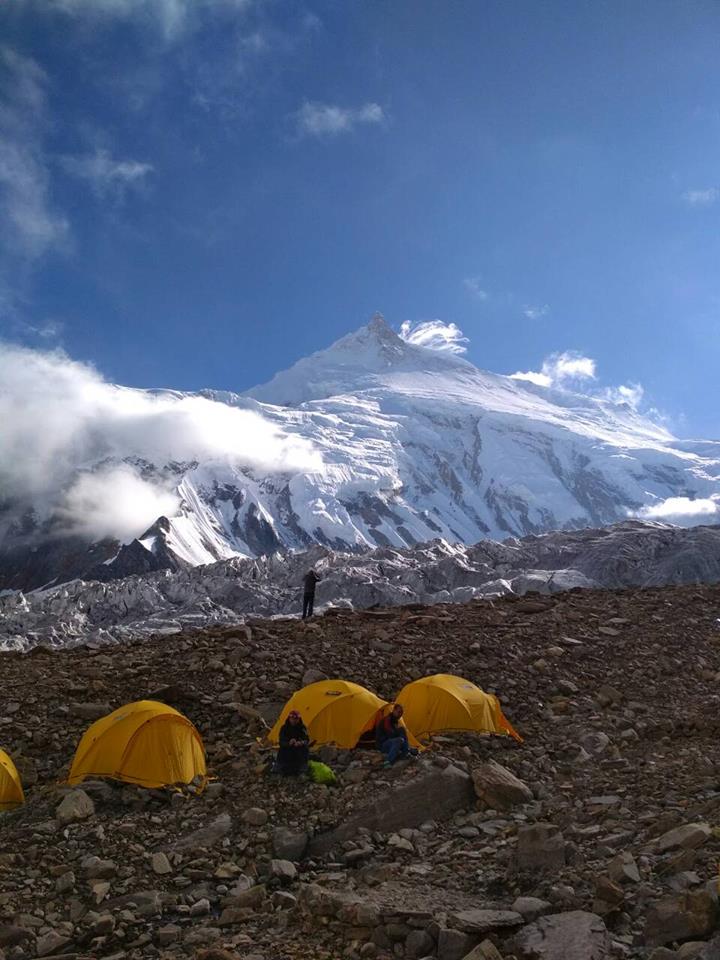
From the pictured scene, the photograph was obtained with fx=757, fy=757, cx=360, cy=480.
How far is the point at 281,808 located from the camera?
1057cm

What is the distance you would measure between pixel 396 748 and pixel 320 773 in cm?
124

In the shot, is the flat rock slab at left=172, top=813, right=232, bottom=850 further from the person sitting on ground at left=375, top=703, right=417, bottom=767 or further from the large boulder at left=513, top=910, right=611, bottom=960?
the large boulder at left=513, top=910, right=611, bottom=960

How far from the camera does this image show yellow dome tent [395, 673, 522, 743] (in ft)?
43.5

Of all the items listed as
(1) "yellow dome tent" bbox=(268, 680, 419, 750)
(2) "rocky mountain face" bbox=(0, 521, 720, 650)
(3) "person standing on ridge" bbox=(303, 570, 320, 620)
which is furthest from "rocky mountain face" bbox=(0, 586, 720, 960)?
(2) "rocky mountain face" bbox=(0, 521, 720, 650)

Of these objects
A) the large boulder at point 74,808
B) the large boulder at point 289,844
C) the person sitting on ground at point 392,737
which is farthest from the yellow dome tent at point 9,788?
the person sitting on ground at point 392,737

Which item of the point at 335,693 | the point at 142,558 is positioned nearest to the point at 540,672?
the point at 335,693

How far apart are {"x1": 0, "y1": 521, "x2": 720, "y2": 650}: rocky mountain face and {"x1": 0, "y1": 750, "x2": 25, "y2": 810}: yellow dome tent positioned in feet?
182

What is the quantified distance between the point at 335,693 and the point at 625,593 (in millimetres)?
14256

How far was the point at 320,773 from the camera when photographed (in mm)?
11422

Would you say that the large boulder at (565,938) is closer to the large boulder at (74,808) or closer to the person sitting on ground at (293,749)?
the person sitting on ground at (293,749)

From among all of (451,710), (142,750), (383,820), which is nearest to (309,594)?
(451,710)

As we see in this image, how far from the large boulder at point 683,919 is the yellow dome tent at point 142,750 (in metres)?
7.55

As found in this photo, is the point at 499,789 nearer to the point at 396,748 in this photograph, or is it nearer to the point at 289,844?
the point at 396,748

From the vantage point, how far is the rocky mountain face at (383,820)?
23.0 ft
